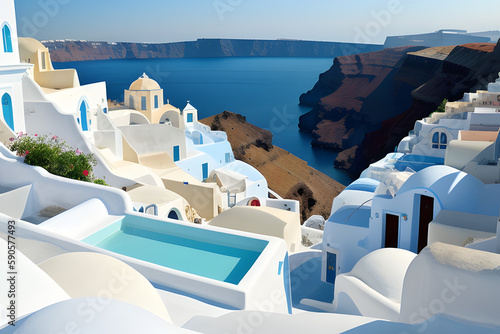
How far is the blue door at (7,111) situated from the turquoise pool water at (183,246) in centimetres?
581

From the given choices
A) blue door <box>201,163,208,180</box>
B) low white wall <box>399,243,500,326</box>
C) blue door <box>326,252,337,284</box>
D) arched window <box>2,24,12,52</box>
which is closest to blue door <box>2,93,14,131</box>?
arched window <box>2,24,12,52</box>

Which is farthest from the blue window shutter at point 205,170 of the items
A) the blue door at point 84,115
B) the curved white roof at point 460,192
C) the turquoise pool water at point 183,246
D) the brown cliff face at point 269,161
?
the turquoise pool water at point 183,246

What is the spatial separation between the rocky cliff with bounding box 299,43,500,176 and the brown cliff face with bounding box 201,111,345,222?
55.5 ft

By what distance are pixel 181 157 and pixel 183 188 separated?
594 centimetres

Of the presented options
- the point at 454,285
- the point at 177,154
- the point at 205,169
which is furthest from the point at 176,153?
the point at 454,285

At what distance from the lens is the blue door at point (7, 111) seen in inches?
411

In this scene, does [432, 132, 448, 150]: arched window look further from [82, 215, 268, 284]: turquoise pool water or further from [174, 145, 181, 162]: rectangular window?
[82, 215, 268, 284]: turquoise pool water

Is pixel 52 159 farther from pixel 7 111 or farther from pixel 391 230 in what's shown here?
pixel 391 230

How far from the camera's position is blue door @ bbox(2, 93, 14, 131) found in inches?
411

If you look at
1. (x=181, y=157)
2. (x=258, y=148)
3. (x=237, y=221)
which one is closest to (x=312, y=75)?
(x=258, y=148)

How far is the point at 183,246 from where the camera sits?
615 centimetres

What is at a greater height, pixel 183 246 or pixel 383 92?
pixel 383 92

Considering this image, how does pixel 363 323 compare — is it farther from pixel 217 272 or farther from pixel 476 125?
pixel 476 125

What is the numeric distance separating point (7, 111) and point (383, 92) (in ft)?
258
